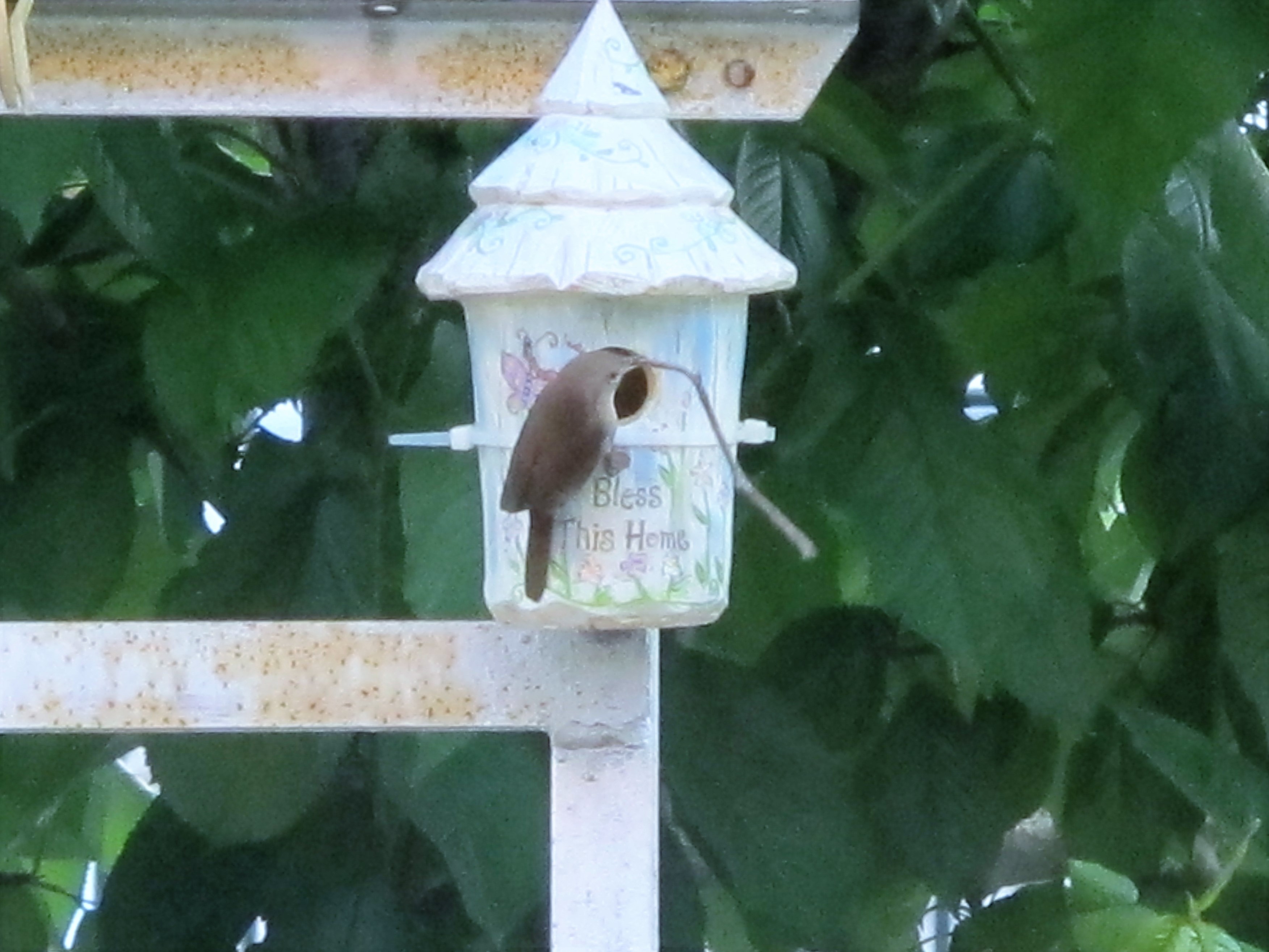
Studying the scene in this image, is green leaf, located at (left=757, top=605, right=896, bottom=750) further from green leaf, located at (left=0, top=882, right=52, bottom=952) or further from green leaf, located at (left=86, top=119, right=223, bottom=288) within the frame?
green leaf, located at (left=0, top=882, right=52, bottom=952)

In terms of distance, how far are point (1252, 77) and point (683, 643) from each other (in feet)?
0.94

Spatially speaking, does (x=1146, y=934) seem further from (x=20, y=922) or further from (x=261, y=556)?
(x=20, y=922)

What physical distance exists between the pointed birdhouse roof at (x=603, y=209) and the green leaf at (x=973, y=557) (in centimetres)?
18

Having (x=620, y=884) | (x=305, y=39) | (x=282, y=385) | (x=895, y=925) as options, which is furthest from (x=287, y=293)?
(x=895, y=925)

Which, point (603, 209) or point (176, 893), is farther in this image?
point (176, 893)

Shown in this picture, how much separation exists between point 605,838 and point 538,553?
3.2 inches

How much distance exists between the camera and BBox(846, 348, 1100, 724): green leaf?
0.61m

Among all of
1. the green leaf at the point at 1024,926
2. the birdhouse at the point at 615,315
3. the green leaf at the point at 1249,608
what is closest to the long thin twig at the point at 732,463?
the birdhouse at the point at 615,315

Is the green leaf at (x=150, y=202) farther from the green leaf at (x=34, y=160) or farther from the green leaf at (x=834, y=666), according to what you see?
the green leaf at (x=834, y=666)

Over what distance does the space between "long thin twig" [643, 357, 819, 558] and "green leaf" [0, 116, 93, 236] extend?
220 millimetres

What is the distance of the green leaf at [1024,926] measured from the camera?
778 millimetres

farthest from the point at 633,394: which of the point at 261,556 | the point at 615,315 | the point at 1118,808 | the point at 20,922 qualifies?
the point at 20,922

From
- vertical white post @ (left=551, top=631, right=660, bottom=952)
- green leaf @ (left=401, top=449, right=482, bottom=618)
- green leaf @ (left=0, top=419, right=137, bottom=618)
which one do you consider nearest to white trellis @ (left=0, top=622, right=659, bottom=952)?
vertical white post @ (left=551, top=631, right=660, bottom=952)

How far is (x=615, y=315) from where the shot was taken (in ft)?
1.53
